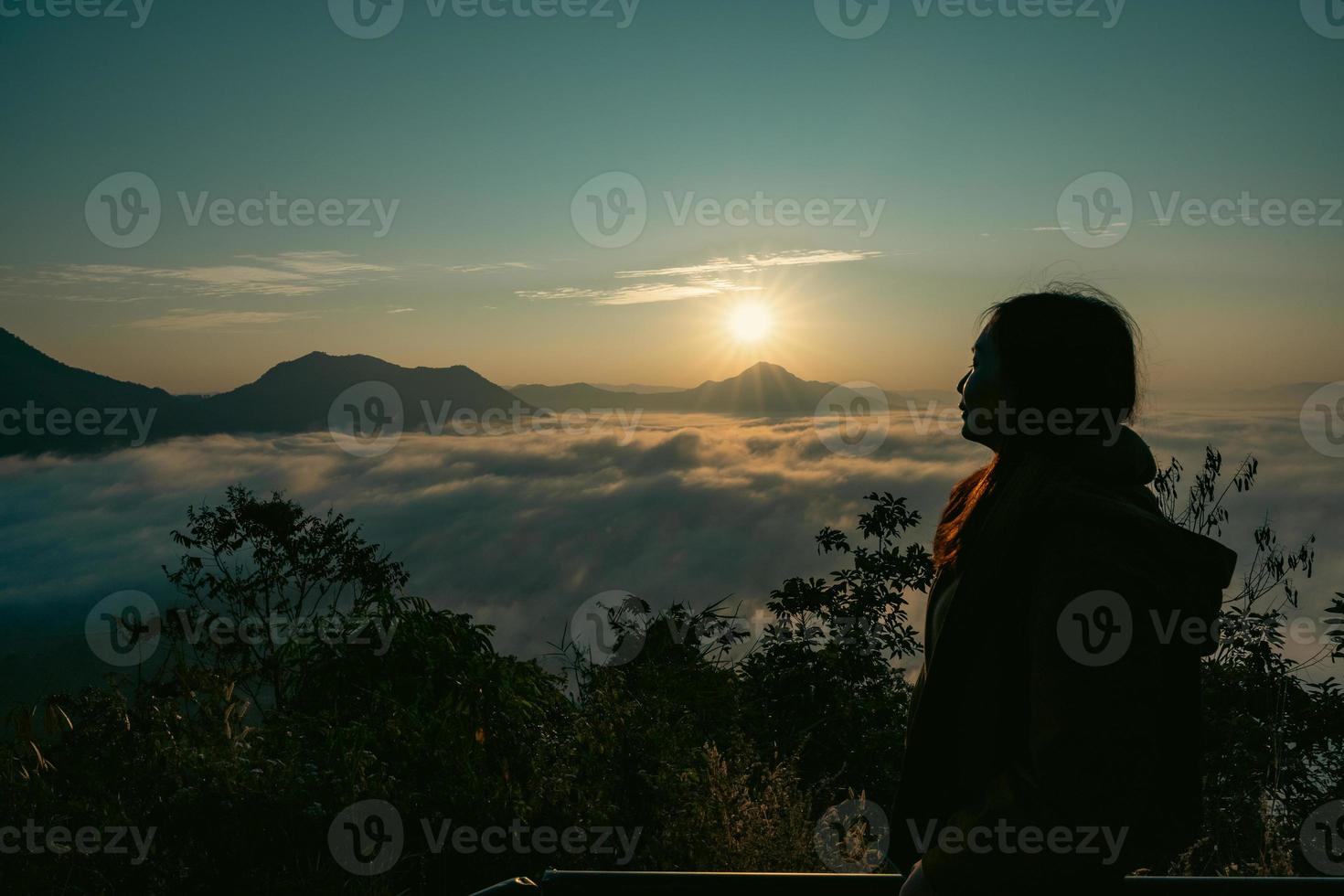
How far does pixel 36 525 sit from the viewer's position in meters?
17.0

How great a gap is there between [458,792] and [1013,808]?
3052 mm

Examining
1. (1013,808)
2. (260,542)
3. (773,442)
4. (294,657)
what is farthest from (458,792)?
(773,442)

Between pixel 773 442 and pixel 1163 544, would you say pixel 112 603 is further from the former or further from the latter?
pixel 773 442
